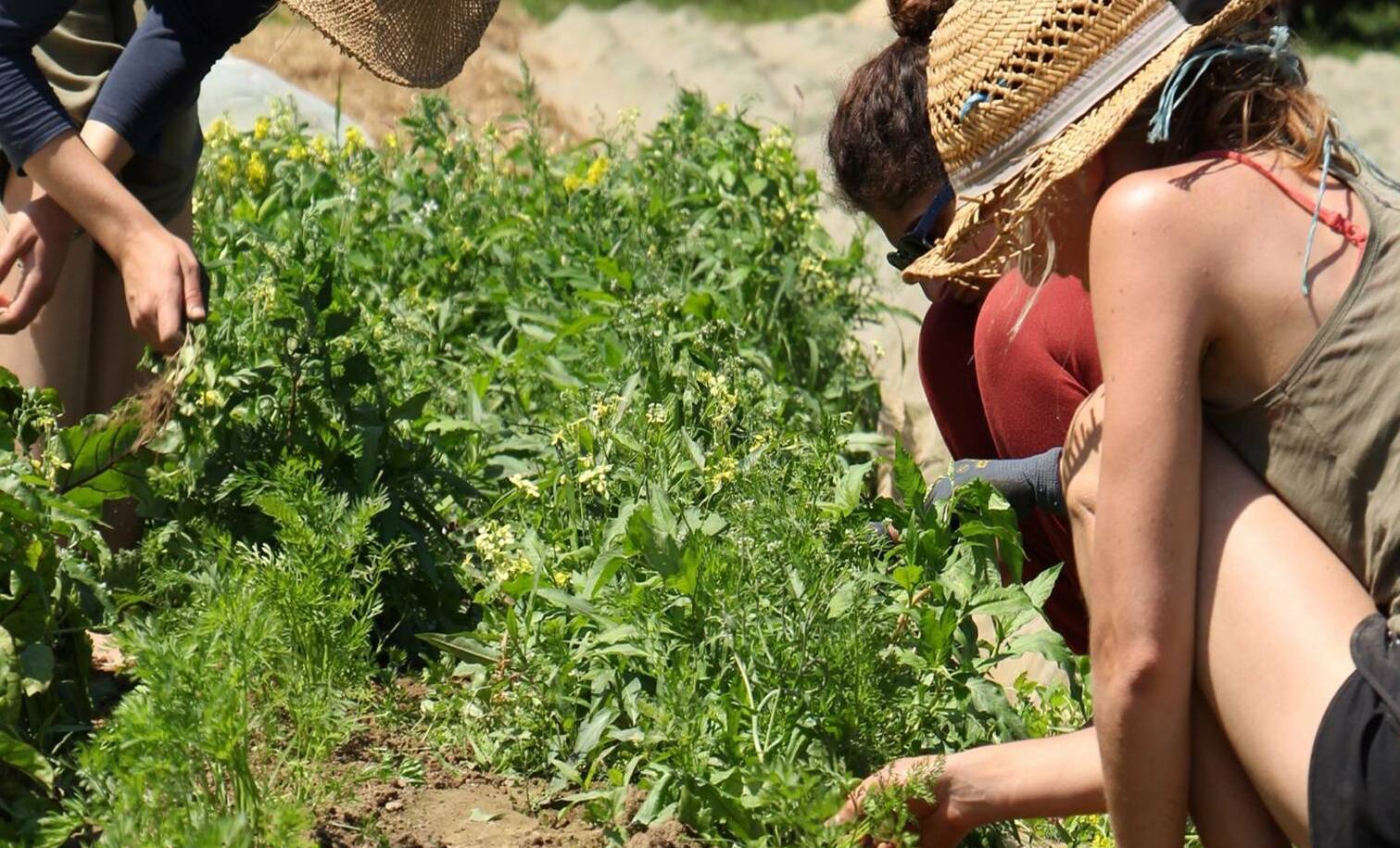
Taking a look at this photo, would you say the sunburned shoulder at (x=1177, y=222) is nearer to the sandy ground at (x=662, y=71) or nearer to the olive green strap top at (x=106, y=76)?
the olive green strap top at (x=106, y=76)

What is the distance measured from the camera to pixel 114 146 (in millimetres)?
2969

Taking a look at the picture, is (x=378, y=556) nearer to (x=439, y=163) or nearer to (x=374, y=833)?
(x=374, y=833)

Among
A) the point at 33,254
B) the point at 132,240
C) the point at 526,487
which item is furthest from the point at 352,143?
the point at 526,487

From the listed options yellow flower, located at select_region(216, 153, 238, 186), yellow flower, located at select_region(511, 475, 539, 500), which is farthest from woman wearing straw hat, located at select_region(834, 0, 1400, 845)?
yellow flower, located at select_region(216, 153, 238, 186)

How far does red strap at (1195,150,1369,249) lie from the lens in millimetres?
2041

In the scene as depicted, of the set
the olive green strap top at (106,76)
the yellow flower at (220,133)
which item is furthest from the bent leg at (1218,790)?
the yellow flower at (220,133)

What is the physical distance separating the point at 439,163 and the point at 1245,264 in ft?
9.94

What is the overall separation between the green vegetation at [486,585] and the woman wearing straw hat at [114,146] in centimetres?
20

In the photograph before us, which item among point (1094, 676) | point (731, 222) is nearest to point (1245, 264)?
point (1094, 676)

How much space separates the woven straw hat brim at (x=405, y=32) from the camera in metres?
2.99

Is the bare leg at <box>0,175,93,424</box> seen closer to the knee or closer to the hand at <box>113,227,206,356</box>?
the hand at <box>113,227,206,356</box>

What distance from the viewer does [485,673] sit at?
267 centimetres

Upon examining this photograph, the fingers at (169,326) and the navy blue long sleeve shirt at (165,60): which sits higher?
the navy blue long sleeve shirt at (165,60)

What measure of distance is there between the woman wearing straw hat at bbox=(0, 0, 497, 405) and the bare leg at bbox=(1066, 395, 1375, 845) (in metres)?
1.48
